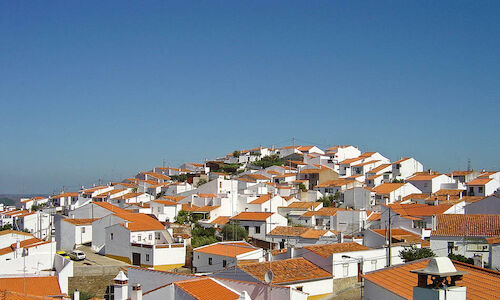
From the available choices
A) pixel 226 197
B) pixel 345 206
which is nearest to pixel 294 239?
pixel 226 197

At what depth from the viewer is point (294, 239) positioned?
34.6 meters

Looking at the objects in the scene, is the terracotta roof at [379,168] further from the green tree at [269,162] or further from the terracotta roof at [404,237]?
the terracotta roof at [404,237]

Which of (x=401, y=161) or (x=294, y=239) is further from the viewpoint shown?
(x=401, y=161)

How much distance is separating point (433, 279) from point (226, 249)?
21484 mm

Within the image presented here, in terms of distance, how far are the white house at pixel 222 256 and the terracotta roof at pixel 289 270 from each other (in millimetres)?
3482

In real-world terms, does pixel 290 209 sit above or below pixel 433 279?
below

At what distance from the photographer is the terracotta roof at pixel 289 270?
19344mm

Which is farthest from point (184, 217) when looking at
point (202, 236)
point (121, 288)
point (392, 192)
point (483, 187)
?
point (483, 187)

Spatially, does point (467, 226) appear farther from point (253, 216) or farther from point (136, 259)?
point (136, 259)

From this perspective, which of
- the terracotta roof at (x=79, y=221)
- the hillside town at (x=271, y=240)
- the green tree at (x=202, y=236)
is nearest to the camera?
the hillside town at (x=271, y=240)

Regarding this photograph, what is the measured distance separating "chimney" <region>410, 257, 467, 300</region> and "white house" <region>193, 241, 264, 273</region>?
59.0 feet

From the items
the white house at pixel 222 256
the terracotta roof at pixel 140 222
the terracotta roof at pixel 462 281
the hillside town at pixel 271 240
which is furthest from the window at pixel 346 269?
the terracotta roof at pixel 140 222

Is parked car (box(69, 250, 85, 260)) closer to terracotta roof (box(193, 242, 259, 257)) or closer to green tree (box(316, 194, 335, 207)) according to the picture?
terracotta roof (box(193, 242, 259, 257))

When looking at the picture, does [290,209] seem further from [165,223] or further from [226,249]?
[226,249]
